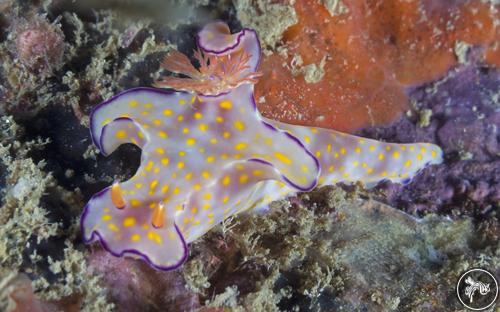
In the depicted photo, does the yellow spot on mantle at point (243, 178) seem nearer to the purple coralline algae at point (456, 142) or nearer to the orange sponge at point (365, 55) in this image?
the orange sponge at point (365, 55)

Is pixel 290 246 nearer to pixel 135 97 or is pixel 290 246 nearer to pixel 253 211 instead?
pixel 253 211

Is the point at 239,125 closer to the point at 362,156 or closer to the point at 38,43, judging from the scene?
the point at 362,156

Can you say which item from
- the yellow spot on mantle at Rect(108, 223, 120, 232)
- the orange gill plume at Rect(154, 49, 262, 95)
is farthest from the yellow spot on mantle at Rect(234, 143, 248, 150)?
the yellow spot on mantle at Rect(108, 223, 120, 232)

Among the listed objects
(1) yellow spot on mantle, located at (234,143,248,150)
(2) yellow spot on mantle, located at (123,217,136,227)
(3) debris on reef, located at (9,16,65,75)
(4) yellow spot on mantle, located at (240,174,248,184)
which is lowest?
(4) yellow spot on mantle, located at (240,174,248,184)

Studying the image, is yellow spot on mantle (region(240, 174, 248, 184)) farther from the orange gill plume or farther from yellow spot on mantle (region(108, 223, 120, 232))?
yellow spot on mantle (region(108, 223, 120, 232))

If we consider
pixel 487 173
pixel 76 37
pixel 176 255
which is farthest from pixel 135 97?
pixel 487 173

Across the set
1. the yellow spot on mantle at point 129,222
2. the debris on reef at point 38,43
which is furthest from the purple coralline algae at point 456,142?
the debris on reef at point 38,43
